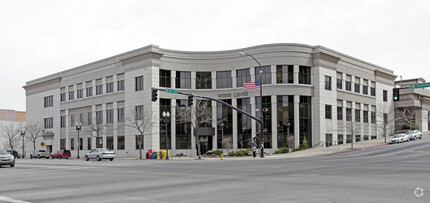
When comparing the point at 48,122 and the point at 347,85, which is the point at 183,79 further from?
the point at 48,122

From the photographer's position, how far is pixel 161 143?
62.3 metres

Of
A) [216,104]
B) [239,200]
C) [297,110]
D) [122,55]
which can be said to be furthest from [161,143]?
[239,200]

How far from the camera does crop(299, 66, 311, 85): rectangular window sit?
60653 millimetres

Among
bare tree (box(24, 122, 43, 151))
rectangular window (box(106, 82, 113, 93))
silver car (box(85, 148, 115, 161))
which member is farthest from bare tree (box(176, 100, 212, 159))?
bare tree (box(24, 122, 43, 151))

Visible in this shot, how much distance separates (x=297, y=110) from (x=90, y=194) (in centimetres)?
4804

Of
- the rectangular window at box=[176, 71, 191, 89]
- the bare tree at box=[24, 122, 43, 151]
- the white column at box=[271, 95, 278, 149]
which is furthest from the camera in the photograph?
the bare tree at box=[24, 122, 43, 151]

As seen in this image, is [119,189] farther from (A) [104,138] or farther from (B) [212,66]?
(A) [104,138]

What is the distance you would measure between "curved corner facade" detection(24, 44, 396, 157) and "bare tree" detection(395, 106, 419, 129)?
10.9m

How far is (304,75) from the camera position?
61.0 meters

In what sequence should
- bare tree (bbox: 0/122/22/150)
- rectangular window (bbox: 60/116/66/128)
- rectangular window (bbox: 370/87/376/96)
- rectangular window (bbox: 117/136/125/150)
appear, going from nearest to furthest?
1. rectangular window (bbox: 117/136/125/150)
2. rectangular window (bbox: 370/87/376/96)
3. rectangular window (bbox: 60/116/66/128)
4. bare tree (bbox: 0/122/22/150)

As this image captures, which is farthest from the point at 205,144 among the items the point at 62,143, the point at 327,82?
the point at 62,143

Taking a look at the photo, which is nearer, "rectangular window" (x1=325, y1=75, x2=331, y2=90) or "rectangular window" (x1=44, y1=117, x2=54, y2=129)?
"rectangular window" (x1=325, y1=75, x2=331, y2=90)

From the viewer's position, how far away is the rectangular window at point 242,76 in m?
62.1

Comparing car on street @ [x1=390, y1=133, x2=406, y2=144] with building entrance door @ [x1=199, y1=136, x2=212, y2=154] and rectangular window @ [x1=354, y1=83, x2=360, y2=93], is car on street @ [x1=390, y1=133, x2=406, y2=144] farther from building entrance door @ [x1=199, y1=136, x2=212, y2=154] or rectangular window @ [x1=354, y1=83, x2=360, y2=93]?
building entrance door @ [x1=199, y1=136, x2=212, y2=154]
